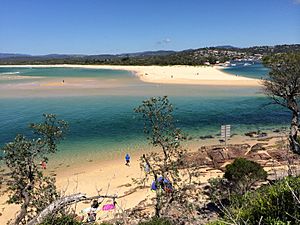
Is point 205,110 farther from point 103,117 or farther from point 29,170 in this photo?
point 29,170

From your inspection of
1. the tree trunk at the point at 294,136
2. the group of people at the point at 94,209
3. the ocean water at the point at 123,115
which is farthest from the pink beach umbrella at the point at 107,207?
the ocean water at the point at 123,115

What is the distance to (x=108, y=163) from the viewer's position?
79.7 ft

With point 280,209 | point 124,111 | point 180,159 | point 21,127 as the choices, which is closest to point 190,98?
point 124,111

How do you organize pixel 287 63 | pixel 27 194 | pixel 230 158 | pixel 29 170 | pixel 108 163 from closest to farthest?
1. pixel 27 194
2. pixel 29 170
3. pixel 287 63
4. pixel 230 158
5. pixel 108 163

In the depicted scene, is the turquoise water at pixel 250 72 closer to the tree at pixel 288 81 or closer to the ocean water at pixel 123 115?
the ocean water at pixel 123 115

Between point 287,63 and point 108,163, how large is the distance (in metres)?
14.7

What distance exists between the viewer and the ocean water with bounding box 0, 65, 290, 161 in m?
29.9

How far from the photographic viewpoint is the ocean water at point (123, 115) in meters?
29.9

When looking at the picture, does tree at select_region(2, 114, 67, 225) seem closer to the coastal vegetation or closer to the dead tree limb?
the coastal vegetation

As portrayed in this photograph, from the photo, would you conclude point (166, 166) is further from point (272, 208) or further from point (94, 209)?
point (272, 208)

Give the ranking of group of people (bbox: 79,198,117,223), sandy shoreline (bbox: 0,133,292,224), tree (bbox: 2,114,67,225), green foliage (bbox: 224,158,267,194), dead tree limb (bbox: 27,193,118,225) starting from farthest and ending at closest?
sandy shoreline (bbox: 0,133,292,224) → green foliage (bbox: 224,158,267,194) → group of people (bbox: 79,198,117,223) → tree (bbox: 2,114,67,225) → dead tree limb (bbox: 27,193,118,225)

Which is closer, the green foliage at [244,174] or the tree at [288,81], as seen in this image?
the green foliage at [244,174]

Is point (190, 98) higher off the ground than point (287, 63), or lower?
lower

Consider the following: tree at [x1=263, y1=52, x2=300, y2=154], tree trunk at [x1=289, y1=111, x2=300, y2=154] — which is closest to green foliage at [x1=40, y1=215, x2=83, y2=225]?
tree trunk at [x1=289, y1=111, x2=300, y2=154]
